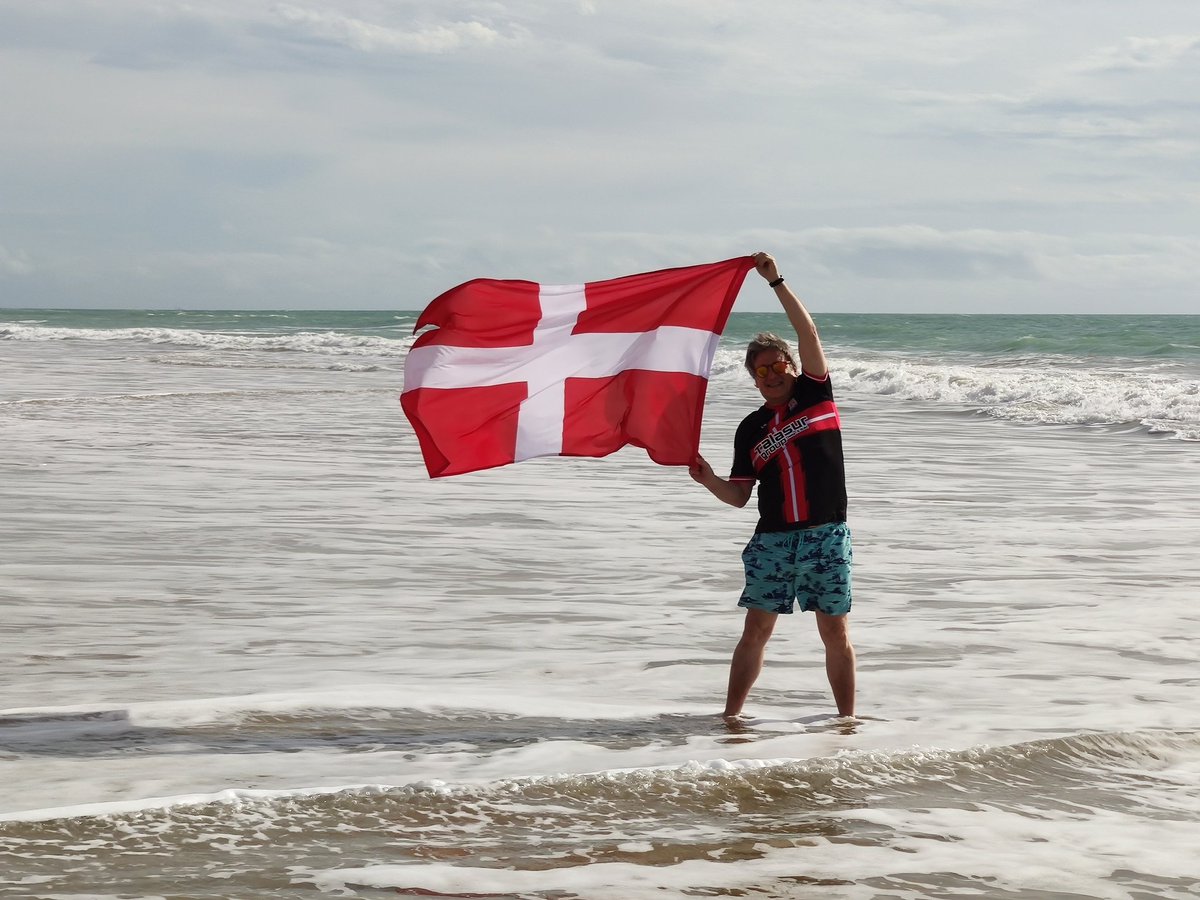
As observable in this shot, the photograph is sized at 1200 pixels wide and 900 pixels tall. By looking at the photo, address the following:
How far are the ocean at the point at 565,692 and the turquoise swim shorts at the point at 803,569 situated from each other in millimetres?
522

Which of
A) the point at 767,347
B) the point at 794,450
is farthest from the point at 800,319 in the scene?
the point at 794,450

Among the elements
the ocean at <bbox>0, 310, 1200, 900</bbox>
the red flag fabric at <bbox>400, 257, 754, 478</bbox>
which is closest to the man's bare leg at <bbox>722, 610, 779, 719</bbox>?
the ocean at <bbox>0, 310, 1200, 900</bbox>

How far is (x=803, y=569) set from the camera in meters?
5.12

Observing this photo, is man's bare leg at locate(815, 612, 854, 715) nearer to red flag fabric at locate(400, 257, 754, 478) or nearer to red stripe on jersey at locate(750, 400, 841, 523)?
red stripe on jersey at locate(750, 400, 841, 523)

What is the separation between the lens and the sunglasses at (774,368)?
200 inches

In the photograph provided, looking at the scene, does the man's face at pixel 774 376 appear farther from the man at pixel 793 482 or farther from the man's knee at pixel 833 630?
the man's knee at pixel 833 630

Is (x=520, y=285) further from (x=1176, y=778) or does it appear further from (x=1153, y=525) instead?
(x=1153, y=525)

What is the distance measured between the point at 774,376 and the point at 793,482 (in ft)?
1.34

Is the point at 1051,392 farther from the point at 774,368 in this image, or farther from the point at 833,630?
the point at 774,368

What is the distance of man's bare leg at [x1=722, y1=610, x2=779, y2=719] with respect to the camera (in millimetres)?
5301

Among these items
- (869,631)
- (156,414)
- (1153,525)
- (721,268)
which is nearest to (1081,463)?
(1153,525)

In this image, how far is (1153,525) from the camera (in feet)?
33.7

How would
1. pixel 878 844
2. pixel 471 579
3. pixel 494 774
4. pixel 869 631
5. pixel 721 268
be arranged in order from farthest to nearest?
pixel 471 579
pixel 869 631
pixel 721 268
pixel 494 774
pixel 878 844

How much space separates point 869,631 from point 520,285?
104 inches
